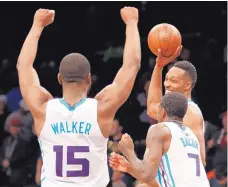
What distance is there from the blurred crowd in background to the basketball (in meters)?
4.85

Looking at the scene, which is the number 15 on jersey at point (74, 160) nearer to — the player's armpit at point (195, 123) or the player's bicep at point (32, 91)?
the player's bicep at point (32, 91)

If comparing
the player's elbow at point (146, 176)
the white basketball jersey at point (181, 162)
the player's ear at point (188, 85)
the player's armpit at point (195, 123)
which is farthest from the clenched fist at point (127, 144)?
the player's ear at point (188, 85)

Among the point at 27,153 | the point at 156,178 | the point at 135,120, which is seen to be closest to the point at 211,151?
the point at 135,120

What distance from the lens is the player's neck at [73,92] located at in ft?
25.3

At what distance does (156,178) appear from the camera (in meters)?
8.28

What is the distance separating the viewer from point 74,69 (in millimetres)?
7672

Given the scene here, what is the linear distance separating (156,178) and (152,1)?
30.5 feet

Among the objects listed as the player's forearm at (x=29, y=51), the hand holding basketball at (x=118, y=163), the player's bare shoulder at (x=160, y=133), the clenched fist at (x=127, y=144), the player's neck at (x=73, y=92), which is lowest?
the hand holding basketball at (x=118, y=163)

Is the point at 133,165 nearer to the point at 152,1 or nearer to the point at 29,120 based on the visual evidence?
the point at 29,120

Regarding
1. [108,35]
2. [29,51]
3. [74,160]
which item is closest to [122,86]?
[74,160]

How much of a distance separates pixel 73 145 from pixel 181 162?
0.95m

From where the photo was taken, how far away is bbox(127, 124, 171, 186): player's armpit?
766cm

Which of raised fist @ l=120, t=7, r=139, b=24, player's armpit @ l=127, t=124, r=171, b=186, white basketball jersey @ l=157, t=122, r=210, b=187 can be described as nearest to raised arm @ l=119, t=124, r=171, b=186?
player's armpit @ l=127, t=124, r=171, b=186

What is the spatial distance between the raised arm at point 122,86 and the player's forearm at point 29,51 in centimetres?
65
